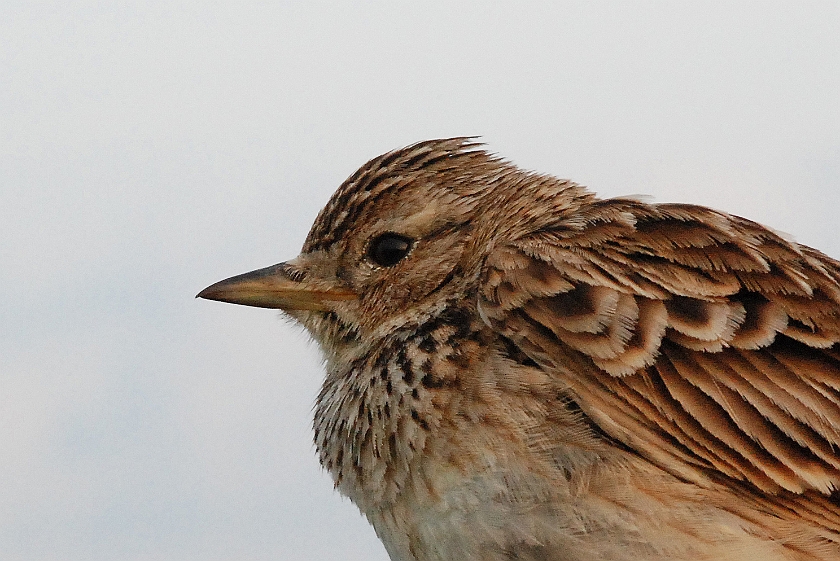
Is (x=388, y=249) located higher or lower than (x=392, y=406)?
higher

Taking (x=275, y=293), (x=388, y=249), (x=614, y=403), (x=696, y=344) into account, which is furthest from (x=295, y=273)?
(x=696, y=344)

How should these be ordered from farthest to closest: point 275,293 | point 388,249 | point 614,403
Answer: point 275,293
point 388,249
point 614,403

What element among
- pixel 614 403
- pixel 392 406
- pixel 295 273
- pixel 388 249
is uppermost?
pixel 295 273

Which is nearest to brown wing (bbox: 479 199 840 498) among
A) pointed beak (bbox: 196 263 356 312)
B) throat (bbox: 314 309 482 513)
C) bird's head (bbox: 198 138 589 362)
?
throat (bbox: 314 309 482 513)

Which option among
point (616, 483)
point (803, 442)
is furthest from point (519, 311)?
point (803, 442)

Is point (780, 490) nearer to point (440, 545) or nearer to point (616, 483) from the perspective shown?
point (616, 483)

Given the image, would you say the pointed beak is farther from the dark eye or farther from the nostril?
the dark eye

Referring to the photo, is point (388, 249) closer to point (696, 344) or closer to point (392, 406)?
point (392, 406)
